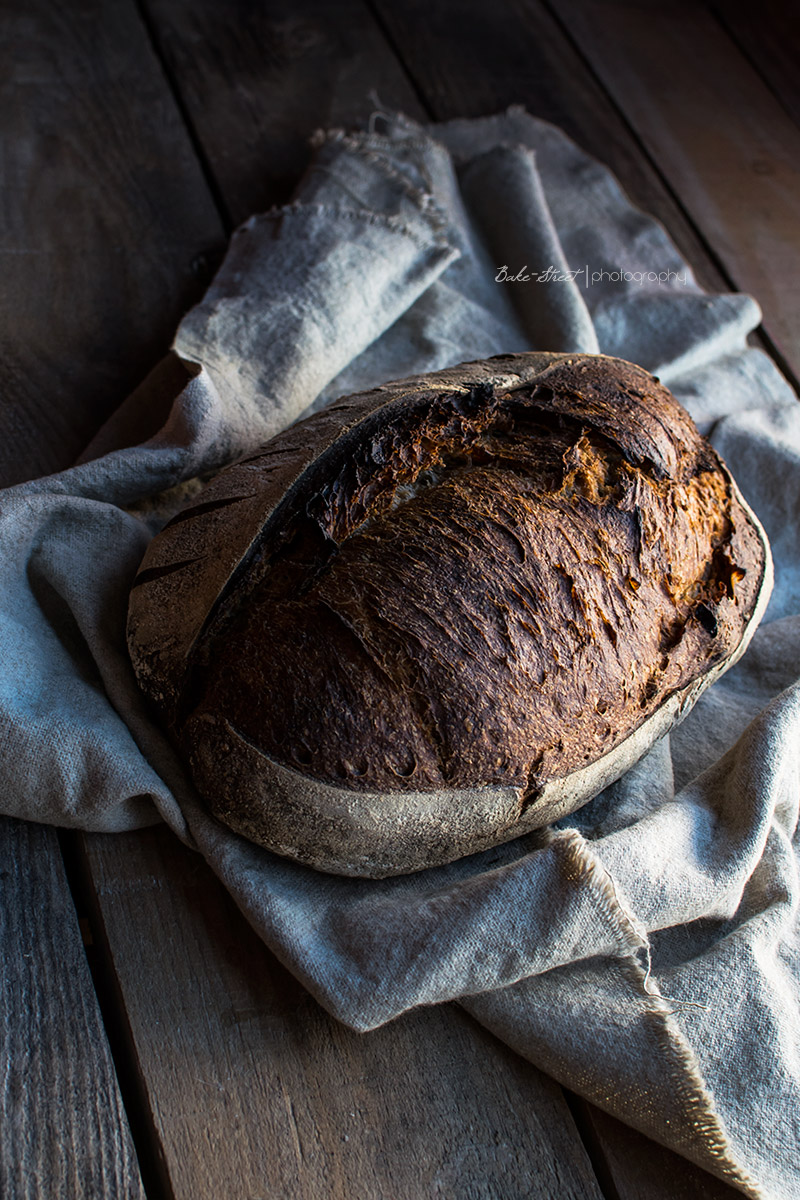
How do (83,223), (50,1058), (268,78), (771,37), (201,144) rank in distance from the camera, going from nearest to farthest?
(50,1058) → (83,223) → (201,144) → (268,78) → (771,37)

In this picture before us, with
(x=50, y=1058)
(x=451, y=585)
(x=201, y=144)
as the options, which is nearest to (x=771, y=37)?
(x=201, y=144)

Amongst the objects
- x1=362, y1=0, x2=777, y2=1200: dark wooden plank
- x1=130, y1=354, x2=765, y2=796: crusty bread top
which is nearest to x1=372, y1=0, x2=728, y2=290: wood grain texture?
A: x1=362, y1=0, x2=777, y2=1200: dark wooden plank

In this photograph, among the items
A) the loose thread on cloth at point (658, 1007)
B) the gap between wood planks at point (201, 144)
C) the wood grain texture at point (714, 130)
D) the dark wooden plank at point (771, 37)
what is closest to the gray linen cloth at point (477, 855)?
the loose thread on cloth at point (658, 1007)

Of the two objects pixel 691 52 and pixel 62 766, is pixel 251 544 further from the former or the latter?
pixel 691 52

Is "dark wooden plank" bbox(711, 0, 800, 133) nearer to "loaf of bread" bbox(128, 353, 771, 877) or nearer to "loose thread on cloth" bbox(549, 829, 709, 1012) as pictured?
"loaf of bread" bbox(128, 353, 771, 877)

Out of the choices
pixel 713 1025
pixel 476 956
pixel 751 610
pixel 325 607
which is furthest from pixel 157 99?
pixel 713 1025

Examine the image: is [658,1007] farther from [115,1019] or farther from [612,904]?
[115,1019]
